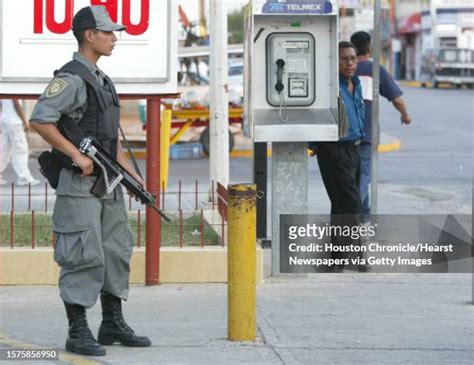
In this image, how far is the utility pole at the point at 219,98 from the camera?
1228cm

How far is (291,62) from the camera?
9219 mm

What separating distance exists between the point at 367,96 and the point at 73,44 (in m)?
3.26

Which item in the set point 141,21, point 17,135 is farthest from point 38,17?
point 17,135

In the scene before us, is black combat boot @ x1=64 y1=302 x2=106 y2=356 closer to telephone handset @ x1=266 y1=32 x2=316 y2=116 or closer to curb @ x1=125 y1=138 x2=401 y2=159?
telephone handset @ x1=266 y1=32 x2=316 y2=116

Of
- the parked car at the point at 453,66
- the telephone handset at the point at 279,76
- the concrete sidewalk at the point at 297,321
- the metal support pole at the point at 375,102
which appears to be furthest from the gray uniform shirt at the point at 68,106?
the parked car at the point at 453,66

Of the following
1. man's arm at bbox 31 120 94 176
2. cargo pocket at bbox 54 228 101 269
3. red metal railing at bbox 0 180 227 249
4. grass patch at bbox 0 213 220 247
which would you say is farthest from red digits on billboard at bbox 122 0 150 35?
cargo pocket at bbox 54 228 101 269

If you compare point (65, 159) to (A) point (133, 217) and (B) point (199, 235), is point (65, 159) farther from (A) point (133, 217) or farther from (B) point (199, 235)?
(A) point (133, 217)

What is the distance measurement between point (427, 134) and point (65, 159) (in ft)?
64.9

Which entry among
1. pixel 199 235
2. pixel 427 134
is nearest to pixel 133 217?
pixel 199 235

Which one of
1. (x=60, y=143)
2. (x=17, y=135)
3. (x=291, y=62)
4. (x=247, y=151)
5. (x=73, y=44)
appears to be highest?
(x=73, y=44)

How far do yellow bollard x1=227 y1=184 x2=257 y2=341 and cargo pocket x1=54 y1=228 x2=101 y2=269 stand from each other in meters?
0.79

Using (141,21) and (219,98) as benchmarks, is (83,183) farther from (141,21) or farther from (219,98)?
(219,98)

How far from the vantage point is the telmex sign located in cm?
837

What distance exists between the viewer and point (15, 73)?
8367mm
